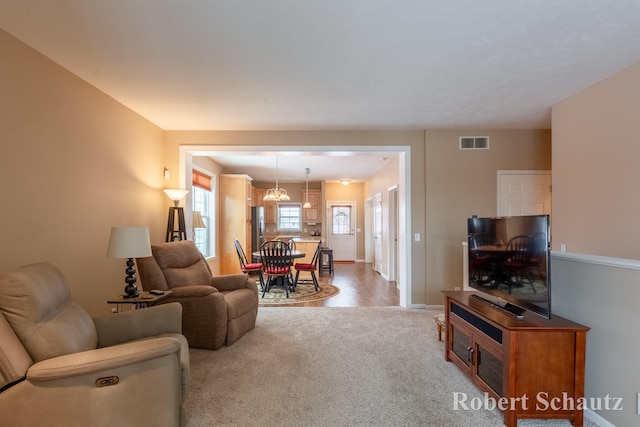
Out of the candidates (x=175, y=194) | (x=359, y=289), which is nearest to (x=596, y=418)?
(x=359, y=289)

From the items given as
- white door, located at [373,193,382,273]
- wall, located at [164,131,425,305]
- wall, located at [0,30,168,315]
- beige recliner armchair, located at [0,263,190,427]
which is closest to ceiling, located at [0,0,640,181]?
wall, located at [0,30,168,315]

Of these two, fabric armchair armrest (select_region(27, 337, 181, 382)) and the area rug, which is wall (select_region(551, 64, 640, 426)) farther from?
the area rug

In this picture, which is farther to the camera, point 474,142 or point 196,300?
point 474,142

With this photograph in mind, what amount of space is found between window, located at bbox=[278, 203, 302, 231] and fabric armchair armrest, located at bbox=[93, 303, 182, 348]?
282 inches

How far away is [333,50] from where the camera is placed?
2.35 metres

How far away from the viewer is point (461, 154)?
14.8 feet

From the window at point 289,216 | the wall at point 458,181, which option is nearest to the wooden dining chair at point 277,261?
the wall at point 458,181

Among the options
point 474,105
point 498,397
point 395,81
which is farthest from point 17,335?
point 474,105

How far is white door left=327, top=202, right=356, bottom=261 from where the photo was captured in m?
9.78

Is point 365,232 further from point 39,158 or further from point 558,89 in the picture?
point 39,158

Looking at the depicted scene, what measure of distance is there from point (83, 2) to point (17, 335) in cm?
191

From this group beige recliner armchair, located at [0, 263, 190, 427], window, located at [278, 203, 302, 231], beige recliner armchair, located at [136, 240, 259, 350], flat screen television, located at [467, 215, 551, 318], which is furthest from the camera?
window, located at [278, 203, 302, 231]

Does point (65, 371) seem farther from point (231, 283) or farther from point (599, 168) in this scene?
point (599, 168)

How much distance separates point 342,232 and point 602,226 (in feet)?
23.7
